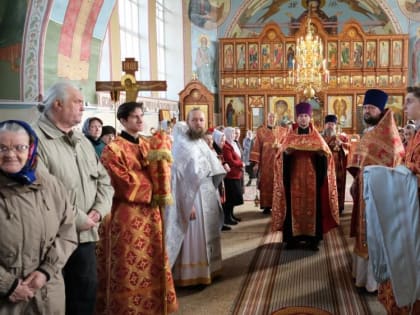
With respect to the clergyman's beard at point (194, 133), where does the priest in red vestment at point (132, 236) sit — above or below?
below

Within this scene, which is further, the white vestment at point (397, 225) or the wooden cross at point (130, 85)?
the wooden cross at point (130, 85)

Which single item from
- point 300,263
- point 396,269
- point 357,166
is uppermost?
point 357,166

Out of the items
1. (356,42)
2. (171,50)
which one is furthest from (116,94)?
(356,42)

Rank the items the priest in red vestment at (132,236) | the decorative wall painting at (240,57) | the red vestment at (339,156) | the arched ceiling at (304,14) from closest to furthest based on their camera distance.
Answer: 1. the priest in red vestment at (132,236)
2. the red vestment at (339,156)
3. the decorative wall painting at (240,57)
4. the arched ceiling at (304,14)

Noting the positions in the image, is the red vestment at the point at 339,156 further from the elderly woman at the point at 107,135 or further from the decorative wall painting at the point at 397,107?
the decorative wall painting at the point at 397,107

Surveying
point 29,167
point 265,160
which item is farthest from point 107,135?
point 265,160

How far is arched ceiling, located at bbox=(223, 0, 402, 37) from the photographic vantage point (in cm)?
1559

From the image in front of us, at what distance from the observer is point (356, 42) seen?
14781mm

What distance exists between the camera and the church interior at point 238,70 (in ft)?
12.8

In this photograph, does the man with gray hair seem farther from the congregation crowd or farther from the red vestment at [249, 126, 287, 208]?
the red vestment at [249, 126, 287, 208]

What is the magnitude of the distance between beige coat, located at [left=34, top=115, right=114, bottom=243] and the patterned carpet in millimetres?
1553

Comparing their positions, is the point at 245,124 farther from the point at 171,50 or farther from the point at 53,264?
the point at 53,264

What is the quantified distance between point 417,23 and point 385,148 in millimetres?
14126

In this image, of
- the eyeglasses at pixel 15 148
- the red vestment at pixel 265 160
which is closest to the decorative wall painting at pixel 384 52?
the red vestment at pixel 265 160
